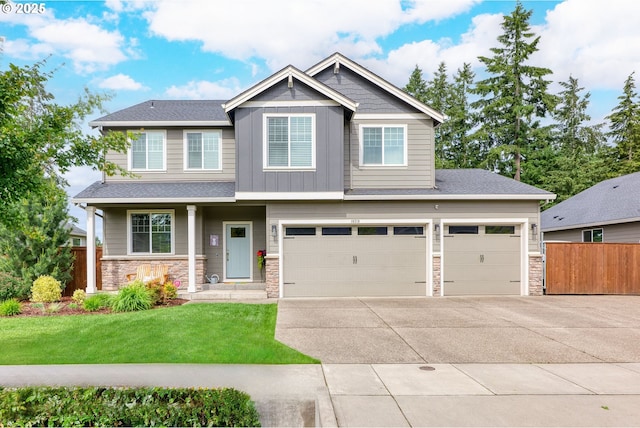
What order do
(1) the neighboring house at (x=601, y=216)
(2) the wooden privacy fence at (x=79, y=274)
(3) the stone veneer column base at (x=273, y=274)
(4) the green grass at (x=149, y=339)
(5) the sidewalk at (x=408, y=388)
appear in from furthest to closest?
(1) the neighboring house at (x=601, y=216), (2) the wooden privacy fence at (x=79, y=274), (3) the stone veneer column base at (x=273, y=274), (4) the green grass at (x=149, y=339), (5) the sidewalk at (x=408, y=388)

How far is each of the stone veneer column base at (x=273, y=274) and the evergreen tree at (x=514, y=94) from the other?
21574mm

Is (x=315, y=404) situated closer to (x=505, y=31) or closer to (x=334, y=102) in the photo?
(x=334, y=102)

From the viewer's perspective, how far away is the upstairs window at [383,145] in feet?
45.8

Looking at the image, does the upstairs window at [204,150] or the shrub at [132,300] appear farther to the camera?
the upstairs window at [204,150]

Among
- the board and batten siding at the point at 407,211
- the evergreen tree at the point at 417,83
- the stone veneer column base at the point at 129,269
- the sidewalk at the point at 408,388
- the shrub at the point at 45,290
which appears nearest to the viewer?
the sidewalk at the point at 408,388

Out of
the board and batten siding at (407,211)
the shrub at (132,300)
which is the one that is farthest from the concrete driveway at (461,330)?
the shrub at (132,300)

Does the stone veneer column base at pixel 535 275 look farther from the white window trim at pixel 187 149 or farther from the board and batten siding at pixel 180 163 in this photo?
the white window trim at pixel 187 149

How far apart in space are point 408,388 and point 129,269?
11.4 m

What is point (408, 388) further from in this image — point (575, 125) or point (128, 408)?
point (575, 125)

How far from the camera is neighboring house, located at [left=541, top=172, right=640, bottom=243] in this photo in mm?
16594

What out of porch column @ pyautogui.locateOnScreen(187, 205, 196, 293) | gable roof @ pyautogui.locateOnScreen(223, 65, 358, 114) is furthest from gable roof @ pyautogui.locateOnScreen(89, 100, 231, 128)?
porch column @ pyautogui.locateOnScreen(187, 205, 196, 293)

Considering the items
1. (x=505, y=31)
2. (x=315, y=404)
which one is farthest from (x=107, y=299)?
(x=505, y=31)

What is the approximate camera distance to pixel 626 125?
33281 mm

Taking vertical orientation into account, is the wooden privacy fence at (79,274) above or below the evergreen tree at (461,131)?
below
